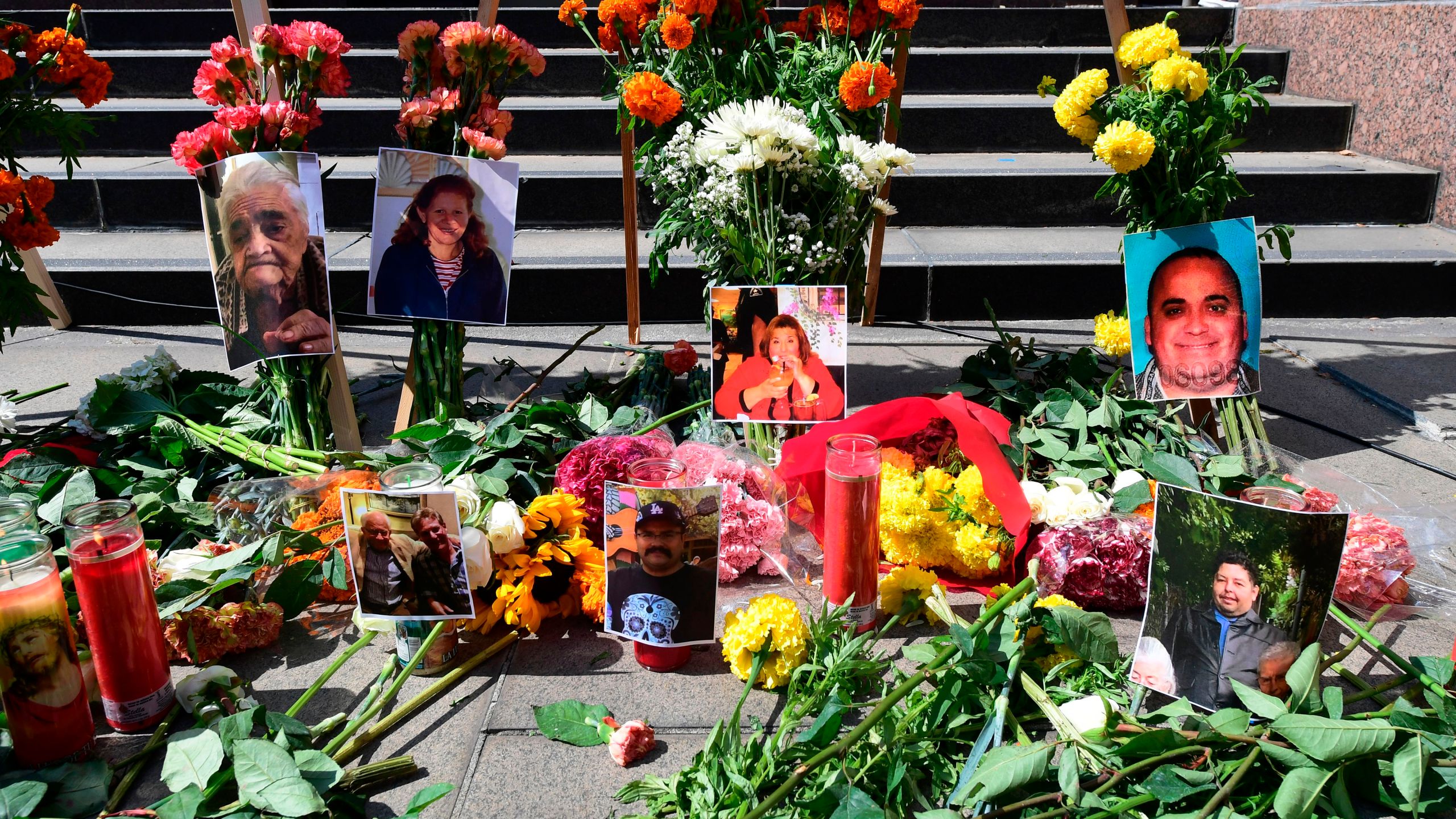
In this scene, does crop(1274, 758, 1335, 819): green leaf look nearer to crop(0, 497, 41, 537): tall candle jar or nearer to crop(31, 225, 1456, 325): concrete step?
crop(0, 497, 41, 537): tall candle jar

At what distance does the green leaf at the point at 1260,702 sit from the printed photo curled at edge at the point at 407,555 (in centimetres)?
113

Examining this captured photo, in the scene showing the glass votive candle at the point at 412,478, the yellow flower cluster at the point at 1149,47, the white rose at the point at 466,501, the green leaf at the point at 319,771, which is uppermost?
the yellow flower cluster at the point at 1149,47

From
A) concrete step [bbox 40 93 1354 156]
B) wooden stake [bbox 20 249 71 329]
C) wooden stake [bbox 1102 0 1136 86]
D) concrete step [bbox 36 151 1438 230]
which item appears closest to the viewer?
wooden stake [bbox 1102 0 1136 86]

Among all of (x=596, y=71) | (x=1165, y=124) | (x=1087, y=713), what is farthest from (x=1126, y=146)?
(x=596, y=71)

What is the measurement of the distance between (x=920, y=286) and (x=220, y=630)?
8.89 feet

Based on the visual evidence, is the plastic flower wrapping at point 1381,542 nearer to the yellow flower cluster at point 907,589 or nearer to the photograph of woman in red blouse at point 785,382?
the yellow flower cluster at point 907,589

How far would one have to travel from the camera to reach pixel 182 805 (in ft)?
3.92

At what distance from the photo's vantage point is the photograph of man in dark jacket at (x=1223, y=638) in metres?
1.36

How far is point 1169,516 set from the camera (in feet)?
4.69

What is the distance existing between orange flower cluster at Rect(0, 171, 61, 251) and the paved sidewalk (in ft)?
2.27

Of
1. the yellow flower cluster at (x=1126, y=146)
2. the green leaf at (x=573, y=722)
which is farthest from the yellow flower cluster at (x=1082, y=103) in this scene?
the green leaf at (x=573, y=722)

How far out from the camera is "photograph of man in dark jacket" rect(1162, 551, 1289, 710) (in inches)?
53.6

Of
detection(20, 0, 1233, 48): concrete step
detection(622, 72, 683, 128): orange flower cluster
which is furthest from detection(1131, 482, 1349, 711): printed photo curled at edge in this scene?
detection(20, 0, 1233, 48): concrete step

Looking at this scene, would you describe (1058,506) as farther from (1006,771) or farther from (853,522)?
(1006,771)
